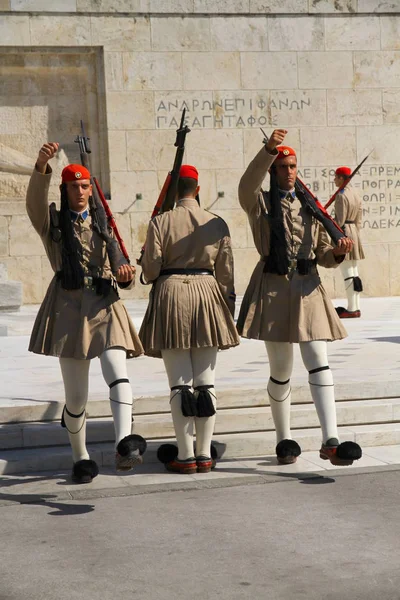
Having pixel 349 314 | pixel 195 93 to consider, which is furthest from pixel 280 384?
pixel 195 93

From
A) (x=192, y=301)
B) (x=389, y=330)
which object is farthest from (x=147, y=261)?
(x=389, y=330)

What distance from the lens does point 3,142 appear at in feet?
49.9

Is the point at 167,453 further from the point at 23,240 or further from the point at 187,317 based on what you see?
the point at 23,240

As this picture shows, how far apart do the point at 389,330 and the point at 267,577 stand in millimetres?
7601

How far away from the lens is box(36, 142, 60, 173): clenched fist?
5.64 meters

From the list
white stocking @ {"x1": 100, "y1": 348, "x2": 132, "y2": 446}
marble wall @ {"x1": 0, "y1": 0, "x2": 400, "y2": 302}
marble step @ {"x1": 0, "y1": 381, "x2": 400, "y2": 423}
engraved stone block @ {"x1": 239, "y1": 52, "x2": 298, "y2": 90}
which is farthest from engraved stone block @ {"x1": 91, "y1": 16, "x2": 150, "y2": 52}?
white stocking @ {"x1": 100, "y1": 348, "x2": 132, "y2": 446}

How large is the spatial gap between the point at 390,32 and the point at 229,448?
35.1ft

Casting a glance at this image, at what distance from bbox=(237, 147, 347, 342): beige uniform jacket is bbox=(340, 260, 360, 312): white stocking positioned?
664 cm

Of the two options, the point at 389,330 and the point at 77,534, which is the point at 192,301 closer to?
the point at 77,534

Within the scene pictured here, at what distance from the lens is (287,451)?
251 inches

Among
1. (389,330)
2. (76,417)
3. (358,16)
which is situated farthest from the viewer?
(358,16)

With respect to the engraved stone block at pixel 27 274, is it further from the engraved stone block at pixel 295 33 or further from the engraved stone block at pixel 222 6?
the engraved stone block at pixel 295 33

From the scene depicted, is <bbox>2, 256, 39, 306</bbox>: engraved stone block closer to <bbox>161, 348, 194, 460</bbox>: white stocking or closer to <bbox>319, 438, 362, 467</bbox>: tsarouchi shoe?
<bbox>161, 348, 194, 460</bbox>: white stocking

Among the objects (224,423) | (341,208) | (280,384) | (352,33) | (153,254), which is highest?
(352,33)
